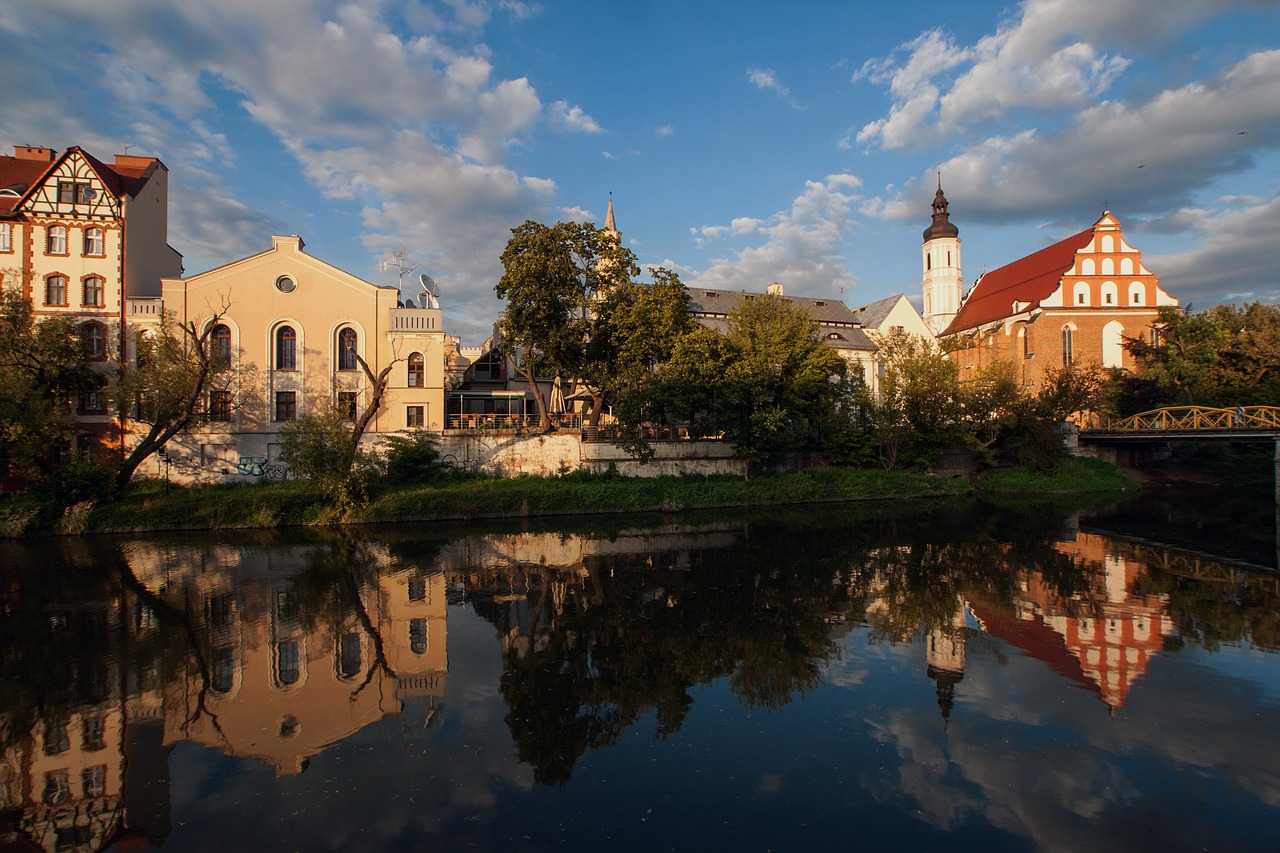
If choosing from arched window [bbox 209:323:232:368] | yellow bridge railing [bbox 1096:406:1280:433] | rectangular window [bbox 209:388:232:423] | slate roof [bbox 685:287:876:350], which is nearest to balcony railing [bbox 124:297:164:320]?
arched window [bbox 209:323:232:368]

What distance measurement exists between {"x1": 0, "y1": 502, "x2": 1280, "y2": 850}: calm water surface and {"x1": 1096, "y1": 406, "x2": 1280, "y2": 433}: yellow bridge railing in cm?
2243

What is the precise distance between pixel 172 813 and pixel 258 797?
790 mm

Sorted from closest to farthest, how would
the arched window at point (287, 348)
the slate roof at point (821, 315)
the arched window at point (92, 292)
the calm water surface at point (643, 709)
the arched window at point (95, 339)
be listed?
1. the calm water surface at point (643, 709)
2. the arched window at point (95, 339)
3. the arched window at point (92, 292)
4. the arched window at point (287, 348)
5. the slate roof at point (821, 315)

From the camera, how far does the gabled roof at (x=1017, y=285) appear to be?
51781 millimetres

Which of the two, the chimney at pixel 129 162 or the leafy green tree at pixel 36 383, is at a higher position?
the chimney at pixel 129 162

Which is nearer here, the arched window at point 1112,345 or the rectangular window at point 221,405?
the rectangular window at point 221,405

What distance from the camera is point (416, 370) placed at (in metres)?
32.4

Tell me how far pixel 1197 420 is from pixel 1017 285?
24.8 metres

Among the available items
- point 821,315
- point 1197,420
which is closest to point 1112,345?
point 1197,420

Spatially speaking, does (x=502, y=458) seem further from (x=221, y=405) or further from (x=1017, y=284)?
(x=1017, y=284)

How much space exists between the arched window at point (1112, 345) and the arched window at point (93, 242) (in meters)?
64.7

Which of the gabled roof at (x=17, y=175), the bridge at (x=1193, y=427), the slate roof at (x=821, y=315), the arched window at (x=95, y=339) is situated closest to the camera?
the arched window at (x=95, y=339)

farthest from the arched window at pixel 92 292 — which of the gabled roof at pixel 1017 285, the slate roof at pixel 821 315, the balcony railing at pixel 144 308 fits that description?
the gabled roof at pixel 1017 285

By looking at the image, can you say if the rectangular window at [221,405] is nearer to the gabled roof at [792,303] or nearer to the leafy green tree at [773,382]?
the leafy green tree at [773,382]
